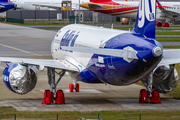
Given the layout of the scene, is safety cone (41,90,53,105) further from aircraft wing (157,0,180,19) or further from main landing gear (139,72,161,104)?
aircraft wing (157,0,180,19)

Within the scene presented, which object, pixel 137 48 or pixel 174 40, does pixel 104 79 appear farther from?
pixel 174 40

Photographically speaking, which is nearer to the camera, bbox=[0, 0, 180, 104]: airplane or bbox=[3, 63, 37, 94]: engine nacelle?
bbox=[0, 0, 180, 104]: airplane

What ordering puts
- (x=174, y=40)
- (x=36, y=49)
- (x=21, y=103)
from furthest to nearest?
(x=174, y=40)
(x=36, y=49)
(x=21, y=103)

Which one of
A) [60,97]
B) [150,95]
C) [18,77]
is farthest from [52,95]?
[150,95]

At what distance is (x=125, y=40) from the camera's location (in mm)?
18734

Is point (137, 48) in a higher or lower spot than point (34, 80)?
higher

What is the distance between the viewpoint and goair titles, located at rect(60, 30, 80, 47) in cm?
Result: 2377

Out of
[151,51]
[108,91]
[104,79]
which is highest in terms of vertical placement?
[151,51]

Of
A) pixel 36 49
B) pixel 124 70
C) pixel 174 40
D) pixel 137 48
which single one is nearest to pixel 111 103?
pixel 124 70

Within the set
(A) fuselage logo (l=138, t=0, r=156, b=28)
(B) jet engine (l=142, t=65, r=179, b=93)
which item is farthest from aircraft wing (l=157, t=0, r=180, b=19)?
(A) fuselage logo (l=138, t=0, r=156, b=28)

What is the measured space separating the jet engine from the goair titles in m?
5.58

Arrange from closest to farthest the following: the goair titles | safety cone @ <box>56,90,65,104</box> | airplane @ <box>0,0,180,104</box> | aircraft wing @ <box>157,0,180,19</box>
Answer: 1. airplane @ <box>0,0,180,104</box>
2. safety cone @ <box>56,90,65,104</box>
3. the goair titles
4. aircraft wing @ <box>157,0,180,19</box>

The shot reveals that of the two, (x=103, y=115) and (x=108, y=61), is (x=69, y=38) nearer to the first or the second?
(x=108, y=61)

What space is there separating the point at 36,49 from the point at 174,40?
2723cm
